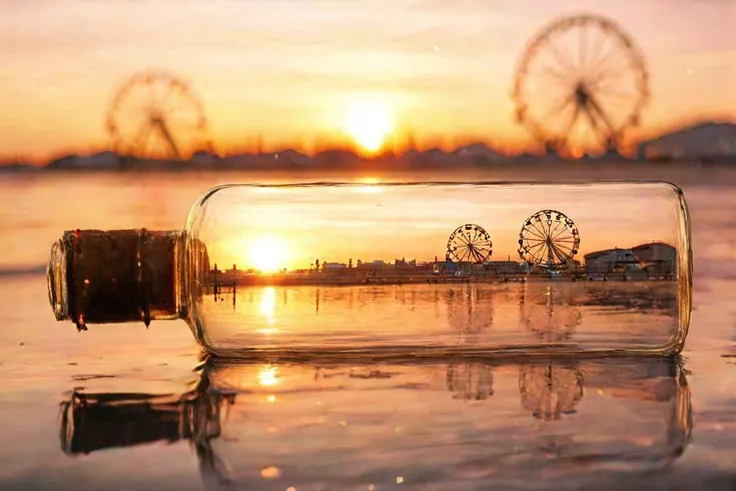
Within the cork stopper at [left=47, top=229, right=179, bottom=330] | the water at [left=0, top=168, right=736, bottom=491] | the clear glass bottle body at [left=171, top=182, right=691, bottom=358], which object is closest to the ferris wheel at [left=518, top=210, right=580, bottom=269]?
the clear glass bottle body at [left=171, top=182, right=691, bottom=358]

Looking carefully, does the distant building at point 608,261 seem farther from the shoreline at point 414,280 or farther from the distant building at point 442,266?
the distant building at point 442,266

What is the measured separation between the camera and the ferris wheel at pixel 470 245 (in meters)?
1.25

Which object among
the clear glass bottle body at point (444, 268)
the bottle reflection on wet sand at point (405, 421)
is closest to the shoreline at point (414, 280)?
the clear glass bottle body at point (444, 268)

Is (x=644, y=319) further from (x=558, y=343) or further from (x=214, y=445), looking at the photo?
(x=214, y=445)

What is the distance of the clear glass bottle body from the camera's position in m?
1.21

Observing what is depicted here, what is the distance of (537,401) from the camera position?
0.94m

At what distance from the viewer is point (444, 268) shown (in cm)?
125

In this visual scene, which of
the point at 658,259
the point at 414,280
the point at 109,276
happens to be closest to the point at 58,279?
the point at 109,276

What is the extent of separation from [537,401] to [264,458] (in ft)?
0.94

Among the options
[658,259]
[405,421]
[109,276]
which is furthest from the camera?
[658,259]

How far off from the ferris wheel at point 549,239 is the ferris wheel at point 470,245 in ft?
0.13

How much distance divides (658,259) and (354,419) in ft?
1.69

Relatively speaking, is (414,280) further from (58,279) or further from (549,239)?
(58,279)

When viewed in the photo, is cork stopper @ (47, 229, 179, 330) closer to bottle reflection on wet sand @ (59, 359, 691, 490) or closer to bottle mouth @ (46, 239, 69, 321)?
bottle mouth @ (46, 239, 69, 321)
